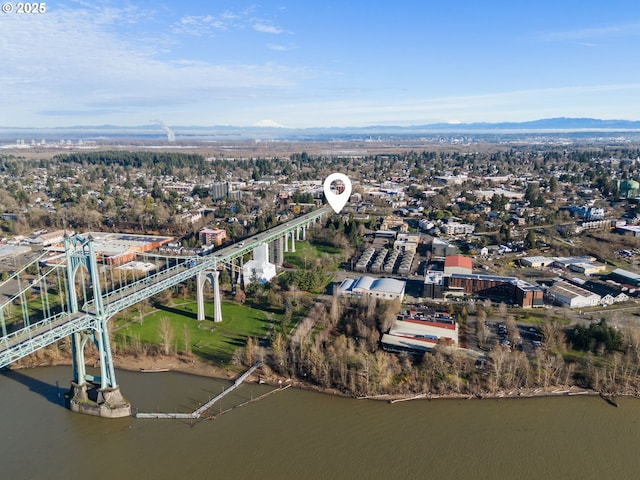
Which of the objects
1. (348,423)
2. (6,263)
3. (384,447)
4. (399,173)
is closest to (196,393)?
(348,423)

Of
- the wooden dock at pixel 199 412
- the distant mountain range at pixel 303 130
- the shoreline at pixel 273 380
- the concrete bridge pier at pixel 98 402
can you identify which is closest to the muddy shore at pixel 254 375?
the shoreline at pixel 273 380

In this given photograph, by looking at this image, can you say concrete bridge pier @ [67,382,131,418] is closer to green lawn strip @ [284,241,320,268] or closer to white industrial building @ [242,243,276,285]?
white industrial building @ [242,243,276,285]

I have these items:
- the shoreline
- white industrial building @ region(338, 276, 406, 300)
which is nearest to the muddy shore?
the shoreline

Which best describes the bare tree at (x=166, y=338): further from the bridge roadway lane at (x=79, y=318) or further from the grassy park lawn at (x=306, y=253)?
the grassy park lawn at (x=306, y=253)

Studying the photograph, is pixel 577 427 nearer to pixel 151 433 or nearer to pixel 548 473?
pixel 548 473

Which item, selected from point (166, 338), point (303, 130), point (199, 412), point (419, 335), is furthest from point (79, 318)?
point (303, 130)

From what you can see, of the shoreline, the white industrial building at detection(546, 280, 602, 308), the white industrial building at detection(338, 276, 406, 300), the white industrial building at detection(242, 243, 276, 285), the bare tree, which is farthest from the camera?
the white industrial building at detection(242, 243, 276, 285)

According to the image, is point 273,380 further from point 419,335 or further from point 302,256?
point 302,256
